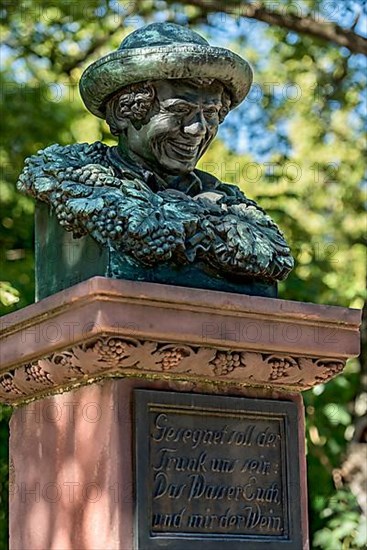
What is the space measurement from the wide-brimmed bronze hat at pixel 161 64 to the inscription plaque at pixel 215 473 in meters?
1.25

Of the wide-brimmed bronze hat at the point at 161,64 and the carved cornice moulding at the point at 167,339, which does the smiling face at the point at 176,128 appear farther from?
the carved cornice moulding at the point at 167,339

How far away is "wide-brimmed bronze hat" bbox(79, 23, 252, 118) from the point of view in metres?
5.18

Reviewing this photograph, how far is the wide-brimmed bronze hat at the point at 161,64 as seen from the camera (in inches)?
204

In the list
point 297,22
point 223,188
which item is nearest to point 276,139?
point 297,22

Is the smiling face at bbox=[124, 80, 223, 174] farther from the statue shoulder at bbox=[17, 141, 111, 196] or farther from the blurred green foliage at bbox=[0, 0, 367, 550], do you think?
the blurred green foliage at bbox=[0, 0, 367, 550]

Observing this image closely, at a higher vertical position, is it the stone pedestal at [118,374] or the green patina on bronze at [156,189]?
the green patina on bronze at [156,189]

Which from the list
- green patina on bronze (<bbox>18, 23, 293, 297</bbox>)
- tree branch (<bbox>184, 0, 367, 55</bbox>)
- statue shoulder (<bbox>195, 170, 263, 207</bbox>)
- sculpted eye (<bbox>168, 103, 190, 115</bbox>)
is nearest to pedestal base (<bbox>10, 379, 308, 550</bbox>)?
green patina on bronze (<bbox>18, 23, 293, 297</bbox>)

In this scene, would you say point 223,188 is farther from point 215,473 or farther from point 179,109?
point 215,473

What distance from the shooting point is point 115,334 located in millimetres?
4672

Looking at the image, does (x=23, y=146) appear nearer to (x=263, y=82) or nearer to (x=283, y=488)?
(x=263, y=82)

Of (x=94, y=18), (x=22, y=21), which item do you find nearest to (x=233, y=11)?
(x=94, y=18)

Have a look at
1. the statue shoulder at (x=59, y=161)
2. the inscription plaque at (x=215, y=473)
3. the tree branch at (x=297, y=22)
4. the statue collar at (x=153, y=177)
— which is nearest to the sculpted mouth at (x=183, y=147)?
the statue collar at (x=153, y=177)

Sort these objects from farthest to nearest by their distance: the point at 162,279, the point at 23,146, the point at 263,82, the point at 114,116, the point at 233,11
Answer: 1. the point at 263,82
2. the point at 23,146
3. the point at 233,11
4. the point at 114,116
5. the point at 162,279

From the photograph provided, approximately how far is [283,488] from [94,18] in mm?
7857
